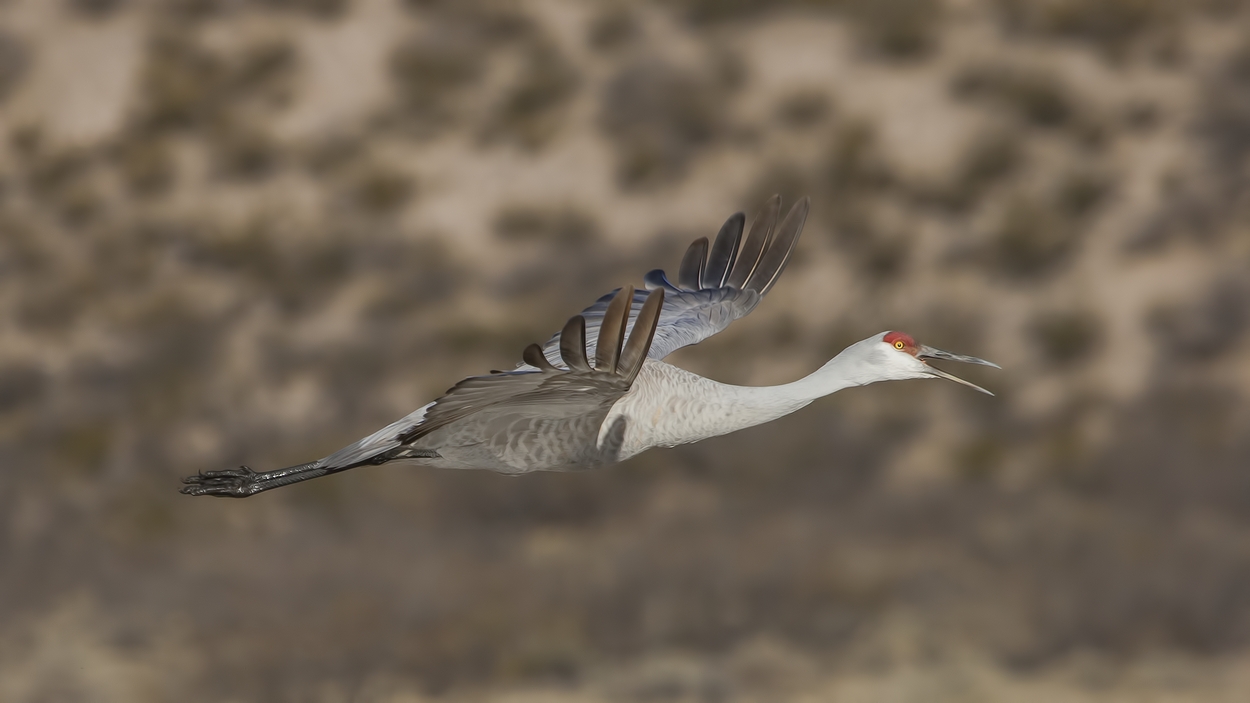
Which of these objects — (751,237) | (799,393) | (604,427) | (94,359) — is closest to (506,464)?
(604,427)

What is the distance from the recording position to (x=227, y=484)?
246 inches

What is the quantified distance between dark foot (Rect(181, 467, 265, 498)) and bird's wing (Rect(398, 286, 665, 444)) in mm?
1130

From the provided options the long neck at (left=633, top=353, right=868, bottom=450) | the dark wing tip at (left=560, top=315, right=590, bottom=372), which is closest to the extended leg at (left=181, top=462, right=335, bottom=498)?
the long neck at (left=633, top=353, right=868, bottom=450)

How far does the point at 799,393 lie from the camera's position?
562 cm

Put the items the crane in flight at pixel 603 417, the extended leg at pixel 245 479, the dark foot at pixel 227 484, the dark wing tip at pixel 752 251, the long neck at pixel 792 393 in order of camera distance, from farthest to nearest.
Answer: the dark wing tip at pixel 752 251 < the dark foot at pixel 227 484 < the extended leg at pixel 245 479 < the long neck at pixel 792 393 < the crane in flight at pixel 603 417

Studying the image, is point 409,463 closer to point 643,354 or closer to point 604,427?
point 604,427

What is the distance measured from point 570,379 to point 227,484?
2.14 m

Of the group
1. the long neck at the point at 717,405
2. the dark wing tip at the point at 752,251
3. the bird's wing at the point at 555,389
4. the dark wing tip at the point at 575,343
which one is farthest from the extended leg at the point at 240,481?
the dark wing tip at the point at 752,251

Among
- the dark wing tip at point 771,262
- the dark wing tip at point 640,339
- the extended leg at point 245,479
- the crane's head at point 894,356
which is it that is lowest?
the dark wing tip at point 640,339

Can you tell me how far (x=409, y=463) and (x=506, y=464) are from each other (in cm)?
42

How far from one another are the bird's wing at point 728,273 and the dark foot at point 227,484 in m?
1.73

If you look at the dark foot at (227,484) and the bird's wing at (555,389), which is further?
the dark foot at (227,484)

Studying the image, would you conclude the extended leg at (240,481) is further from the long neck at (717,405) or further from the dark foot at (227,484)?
the long neck at (717,405)

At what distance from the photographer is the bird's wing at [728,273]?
6.72 m
